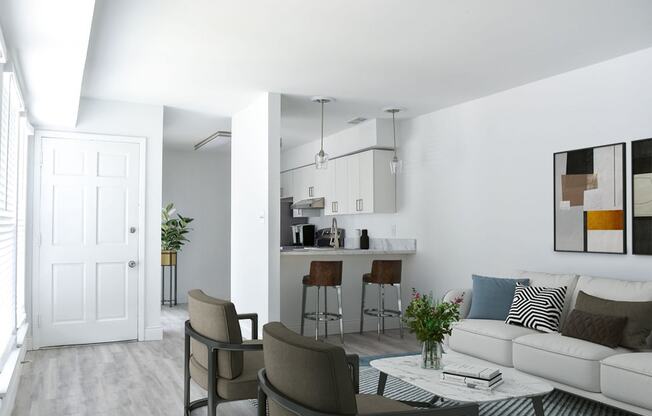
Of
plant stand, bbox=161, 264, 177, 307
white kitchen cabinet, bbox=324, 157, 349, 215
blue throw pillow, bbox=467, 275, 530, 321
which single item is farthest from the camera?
plant stand, bbox=161, 264, 177, 307

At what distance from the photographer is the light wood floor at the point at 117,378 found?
3.78 m

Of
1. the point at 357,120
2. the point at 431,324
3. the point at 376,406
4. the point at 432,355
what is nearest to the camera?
the point at 376,406

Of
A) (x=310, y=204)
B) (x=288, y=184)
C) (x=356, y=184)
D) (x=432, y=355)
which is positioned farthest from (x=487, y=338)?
(x=288, y=184)

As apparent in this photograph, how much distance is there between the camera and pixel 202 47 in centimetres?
429

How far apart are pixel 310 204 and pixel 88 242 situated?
3.66 m

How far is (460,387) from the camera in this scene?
2980 millimetres

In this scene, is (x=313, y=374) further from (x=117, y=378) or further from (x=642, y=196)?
(x=642, y=196)

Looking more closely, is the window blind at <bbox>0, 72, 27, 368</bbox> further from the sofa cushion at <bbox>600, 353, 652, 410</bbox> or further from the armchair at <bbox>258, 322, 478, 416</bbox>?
the sofa cushion at <bbox>600, 353, 652, 410</bbox>

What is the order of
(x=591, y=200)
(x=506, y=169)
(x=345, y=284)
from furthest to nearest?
1. (x=345, y=284)
2. (x=506, y=169)
3. (x=591, y=200)

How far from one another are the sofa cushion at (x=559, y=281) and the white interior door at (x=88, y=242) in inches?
162

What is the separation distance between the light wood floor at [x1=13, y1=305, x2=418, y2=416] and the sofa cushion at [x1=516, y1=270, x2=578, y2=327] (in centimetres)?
145

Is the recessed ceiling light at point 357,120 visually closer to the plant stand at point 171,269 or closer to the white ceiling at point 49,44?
the white ceiling at point 49,44

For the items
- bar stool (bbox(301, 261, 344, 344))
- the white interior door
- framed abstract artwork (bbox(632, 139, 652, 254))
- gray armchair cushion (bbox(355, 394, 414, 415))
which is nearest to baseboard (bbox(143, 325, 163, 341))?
the white interior door

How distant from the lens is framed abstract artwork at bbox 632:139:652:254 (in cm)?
426
